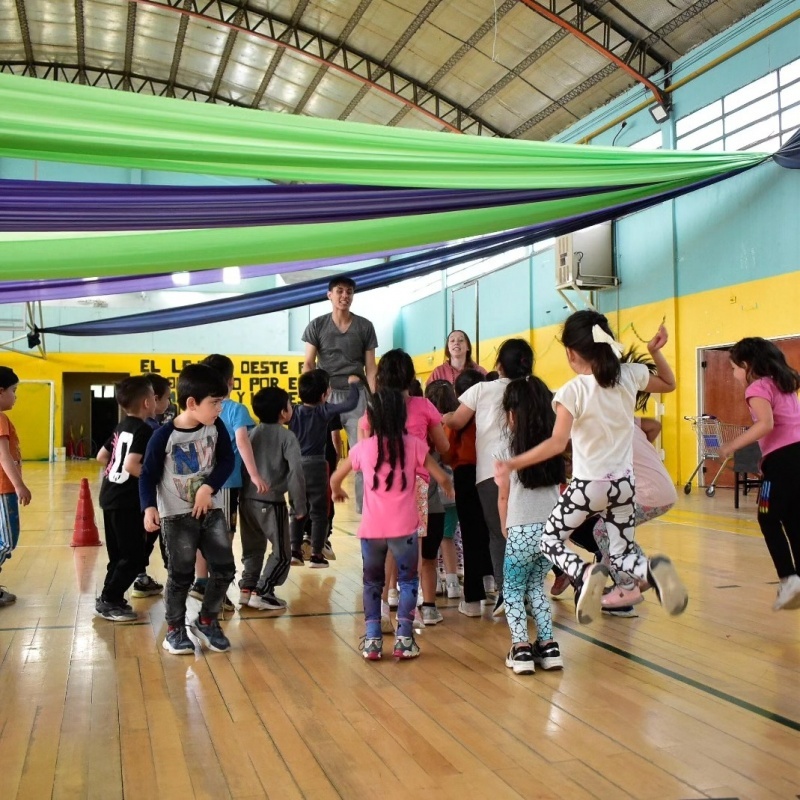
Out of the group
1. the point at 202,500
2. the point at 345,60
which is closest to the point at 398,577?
the point at 202,500

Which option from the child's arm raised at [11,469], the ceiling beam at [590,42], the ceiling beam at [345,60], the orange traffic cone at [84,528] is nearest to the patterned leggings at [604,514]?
the child's arm raised at [11,469]

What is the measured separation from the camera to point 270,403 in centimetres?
356

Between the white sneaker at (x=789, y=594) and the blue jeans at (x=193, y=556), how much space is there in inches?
73.2

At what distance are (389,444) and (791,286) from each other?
690cm

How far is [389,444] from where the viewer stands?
2.81m

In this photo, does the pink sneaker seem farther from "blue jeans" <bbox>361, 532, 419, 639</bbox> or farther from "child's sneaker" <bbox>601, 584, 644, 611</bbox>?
"blue jeans" <bbox>361, 532, 419, 639</bbox>

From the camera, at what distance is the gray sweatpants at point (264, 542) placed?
11.6 ft

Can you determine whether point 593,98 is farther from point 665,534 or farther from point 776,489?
point 776,489

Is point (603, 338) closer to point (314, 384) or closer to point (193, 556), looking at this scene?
point (193, 556)

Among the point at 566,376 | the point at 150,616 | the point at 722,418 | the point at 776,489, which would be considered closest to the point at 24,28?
the point at 566,376

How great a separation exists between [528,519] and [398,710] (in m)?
0.78

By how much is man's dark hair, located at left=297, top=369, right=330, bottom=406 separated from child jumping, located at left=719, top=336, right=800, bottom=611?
1911 millimetres

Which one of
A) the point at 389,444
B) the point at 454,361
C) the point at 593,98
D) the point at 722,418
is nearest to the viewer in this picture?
→ the point at 389,444

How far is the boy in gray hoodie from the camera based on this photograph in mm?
3543
